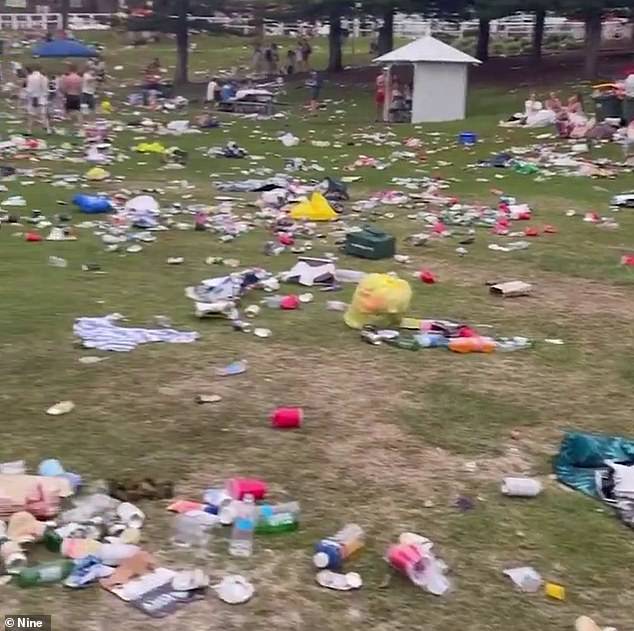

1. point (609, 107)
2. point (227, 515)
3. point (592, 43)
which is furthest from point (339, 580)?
point (592, 43)

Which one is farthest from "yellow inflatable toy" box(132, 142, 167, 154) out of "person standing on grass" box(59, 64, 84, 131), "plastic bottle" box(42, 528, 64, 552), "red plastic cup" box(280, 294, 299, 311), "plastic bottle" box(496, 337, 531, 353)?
"plastic bottle" box(42, 528, 64, 552)

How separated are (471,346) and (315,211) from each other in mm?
5547

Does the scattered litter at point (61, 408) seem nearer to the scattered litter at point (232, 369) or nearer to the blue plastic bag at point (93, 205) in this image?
the scattered litter at point (232, 369)

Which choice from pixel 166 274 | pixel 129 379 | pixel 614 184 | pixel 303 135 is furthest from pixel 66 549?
pixel 303 135

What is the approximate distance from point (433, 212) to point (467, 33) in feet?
102

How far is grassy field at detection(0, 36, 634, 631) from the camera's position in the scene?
442 cm

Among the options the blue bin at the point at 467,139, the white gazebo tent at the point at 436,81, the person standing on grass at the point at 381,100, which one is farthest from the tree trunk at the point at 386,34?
the blue bin at the point at 467,139

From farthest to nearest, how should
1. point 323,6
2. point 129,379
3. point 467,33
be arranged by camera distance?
point 467,33 < point 323,6 < point 129,379

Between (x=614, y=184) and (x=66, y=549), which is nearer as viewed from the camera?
(x=66, y=549)

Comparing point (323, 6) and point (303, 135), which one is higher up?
point (323, 6)

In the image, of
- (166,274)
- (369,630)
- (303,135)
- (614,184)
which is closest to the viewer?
(369,630)

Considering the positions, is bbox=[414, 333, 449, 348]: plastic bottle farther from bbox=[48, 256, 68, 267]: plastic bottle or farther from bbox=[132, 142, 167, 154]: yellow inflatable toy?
bbox=[132, 142, 167, 154]: yellow inflatable toy

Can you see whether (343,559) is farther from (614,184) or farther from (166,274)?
A: (614,184)

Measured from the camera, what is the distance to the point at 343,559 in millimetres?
4617
